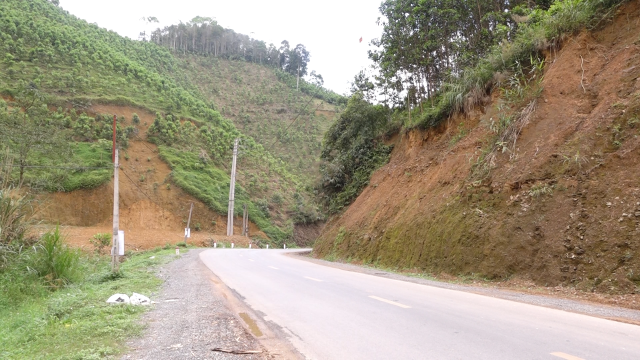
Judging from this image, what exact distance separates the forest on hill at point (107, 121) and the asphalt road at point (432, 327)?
2223 centimetres

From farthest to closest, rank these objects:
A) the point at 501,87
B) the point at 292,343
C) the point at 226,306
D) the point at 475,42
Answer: the point at 475,42
the point at 501,87
the point at 226,306
the point at 292,343

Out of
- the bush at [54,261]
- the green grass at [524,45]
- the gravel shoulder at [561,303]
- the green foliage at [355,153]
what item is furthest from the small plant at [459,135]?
the bush at [54,261]

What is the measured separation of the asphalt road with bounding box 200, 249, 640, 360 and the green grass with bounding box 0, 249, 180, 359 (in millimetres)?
2474

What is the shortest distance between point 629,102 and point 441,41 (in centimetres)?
1227

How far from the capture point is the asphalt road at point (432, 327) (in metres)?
5.15

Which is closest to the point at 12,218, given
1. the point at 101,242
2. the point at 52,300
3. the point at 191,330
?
the point at 52,300

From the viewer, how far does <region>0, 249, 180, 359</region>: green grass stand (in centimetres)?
573

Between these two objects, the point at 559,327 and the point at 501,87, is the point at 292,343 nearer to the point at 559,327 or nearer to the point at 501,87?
the point at 559,327

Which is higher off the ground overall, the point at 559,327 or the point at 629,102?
the point at 629,102

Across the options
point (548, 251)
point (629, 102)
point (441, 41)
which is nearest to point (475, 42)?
point (441, 41)

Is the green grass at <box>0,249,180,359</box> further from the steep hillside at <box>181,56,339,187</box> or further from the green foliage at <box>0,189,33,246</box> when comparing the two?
the steep hillside at <box>181,56,339,187</box>

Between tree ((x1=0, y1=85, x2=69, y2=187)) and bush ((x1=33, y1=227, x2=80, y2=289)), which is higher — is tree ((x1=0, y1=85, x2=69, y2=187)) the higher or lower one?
the higher one

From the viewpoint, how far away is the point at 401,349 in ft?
17.4

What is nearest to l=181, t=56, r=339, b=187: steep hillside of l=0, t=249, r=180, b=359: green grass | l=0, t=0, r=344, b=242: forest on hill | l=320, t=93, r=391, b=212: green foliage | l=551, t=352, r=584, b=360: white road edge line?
l=0, t=0, r=344, b=242: forest on hill
